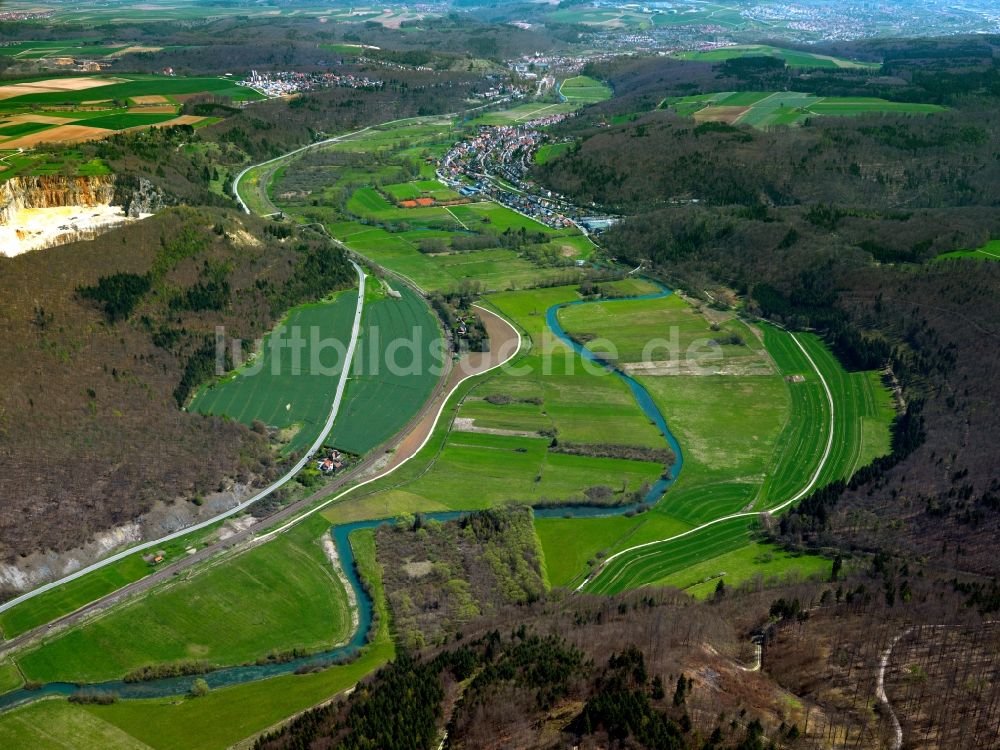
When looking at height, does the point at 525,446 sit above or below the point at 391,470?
A: above

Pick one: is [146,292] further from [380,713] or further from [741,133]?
[741,133]

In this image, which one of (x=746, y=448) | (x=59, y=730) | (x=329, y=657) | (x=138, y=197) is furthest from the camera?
(x=138, y=197)

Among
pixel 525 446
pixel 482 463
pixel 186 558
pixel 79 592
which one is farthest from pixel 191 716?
pixel 525 446

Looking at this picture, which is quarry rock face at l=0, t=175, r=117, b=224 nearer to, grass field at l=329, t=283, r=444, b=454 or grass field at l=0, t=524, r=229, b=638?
grass field at l=329, t=283, r=444, b=454

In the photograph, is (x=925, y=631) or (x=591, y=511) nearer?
(x=925, y=631)

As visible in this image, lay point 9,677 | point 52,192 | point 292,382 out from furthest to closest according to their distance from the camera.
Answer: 1. point 52,192
2. point 292,382
3. point 9,677

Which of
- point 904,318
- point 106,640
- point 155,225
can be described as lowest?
point 106,640

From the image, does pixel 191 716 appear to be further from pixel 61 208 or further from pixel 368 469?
pixel 61 208

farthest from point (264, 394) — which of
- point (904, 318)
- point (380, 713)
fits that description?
point (904, 318)
